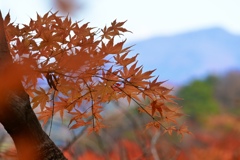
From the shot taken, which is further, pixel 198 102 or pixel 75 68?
pixel 198 102

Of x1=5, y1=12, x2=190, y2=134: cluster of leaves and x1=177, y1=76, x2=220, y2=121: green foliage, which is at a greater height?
x1=177, y1=76, x2=220, y2=121: green foliage

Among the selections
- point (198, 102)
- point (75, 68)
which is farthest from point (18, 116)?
point (198, 102)

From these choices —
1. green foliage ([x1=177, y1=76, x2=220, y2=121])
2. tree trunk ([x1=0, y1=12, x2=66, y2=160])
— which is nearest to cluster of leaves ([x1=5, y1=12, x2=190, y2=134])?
tree trunk ([x1=0, y1=12, x2=66, y2=160])

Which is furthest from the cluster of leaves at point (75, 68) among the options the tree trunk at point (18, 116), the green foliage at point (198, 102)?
the green foliage at point (198, 102)

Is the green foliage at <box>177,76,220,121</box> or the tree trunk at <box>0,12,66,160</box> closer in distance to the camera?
the tree trunk at <box>0,12,66,160</box>

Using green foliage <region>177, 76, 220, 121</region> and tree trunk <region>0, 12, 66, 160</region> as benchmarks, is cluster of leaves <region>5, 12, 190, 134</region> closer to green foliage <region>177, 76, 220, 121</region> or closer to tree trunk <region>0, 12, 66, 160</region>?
tree trunk <region>0, 12, 66, 160</region>

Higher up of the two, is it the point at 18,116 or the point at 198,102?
the point at 198,102

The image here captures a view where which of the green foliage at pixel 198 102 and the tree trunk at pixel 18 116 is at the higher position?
the green foliage at pixel 198 102

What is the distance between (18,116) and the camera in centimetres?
102

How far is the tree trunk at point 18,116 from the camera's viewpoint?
1.01 meters

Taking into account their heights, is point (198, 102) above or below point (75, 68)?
above

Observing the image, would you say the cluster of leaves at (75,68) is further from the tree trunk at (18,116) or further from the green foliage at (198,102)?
the green foliage at (198,102)

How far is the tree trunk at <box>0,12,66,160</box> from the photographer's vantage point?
1.01 m

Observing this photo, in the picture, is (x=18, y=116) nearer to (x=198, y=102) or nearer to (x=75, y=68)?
(x=75, y=68)
